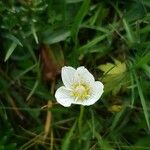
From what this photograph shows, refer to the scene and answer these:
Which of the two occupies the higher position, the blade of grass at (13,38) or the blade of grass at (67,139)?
the blade of grass at (13,38)

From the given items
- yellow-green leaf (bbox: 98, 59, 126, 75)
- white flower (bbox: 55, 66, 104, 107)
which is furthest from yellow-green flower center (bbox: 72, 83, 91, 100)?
yellow-green leaf (bbox: 98, 59, 126, 75)

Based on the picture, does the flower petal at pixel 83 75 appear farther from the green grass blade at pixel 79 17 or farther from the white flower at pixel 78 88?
the green grass blade at pixel 79 17

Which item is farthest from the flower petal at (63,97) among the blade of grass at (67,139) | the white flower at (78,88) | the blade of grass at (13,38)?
the blade of grass at (13,38)

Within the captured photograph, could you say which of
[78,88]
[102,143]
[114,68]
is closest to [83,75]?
[78,88]

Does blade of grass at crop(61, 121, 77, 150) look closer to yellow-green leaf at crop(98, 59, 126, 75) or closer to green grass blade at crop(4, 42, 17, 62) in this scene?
yellow-green leaf at crop(98, 59, 126, 75)

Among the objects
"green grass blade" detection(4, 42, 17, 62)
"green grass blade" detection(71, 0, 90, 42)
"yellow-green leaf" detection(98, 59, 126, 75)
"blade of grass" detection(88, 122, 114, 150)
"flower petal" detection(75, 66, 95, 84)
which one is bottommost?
"blade of grass" detection(88, 122, 114, 150)

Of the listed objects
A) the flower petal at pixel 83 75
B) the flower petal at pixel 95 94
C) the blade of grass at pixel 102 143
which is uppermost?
the flower petal at pixel 83 75
